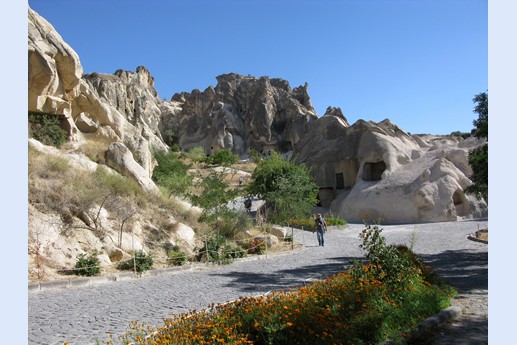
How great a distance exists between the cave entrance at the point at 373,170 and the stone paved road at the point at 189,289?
13.8m

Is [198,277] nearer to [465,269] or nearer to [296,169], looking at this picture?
[465,269]

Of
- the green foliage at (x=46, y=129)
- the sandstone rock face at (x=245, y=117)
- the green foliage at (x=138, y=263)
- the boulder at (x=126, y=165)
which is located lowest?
the green foliage at (x=138, y=263)

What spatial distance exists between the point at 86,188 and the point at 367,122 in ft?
79.8

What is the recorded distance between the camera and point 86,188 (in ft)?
42.2

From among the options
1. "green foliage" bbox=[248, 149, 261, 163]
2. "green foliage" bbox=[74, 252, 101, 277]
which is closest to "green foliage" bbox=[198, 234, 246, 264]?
"green foliage" bbox=[74, 252, 101, 277]

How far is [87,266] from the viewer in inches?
395

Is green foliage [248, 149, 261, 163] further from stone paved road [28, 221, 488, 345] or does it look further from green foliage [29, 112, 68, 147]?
green foliage [29, 112, 68, 147]

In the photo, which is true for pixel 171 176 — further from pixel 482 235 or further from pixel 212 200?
pixel 482 235

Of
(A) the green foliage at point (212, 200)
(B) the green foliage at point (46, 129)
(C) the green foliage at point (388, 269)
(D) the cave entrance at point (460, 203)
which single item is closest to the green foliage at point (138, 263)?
(A) the green foliage at point (212, 200)

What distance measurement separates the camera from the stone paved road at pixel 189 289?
6156mm

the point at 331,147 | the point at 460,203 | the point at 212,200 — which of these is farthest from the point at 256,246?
the point at 331,147

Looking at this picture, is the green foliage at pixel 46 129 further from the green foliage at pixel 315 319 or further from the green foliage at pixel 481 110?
the green foliage at pixel 481 110

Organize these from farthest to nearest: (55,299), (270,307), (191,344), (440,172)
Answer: (440,172)
(55,299)
(270,307)
(191,344)

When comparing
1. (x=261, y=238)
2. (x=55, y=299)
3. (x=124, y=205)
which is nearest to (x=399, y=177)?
(x=261, y=238)
